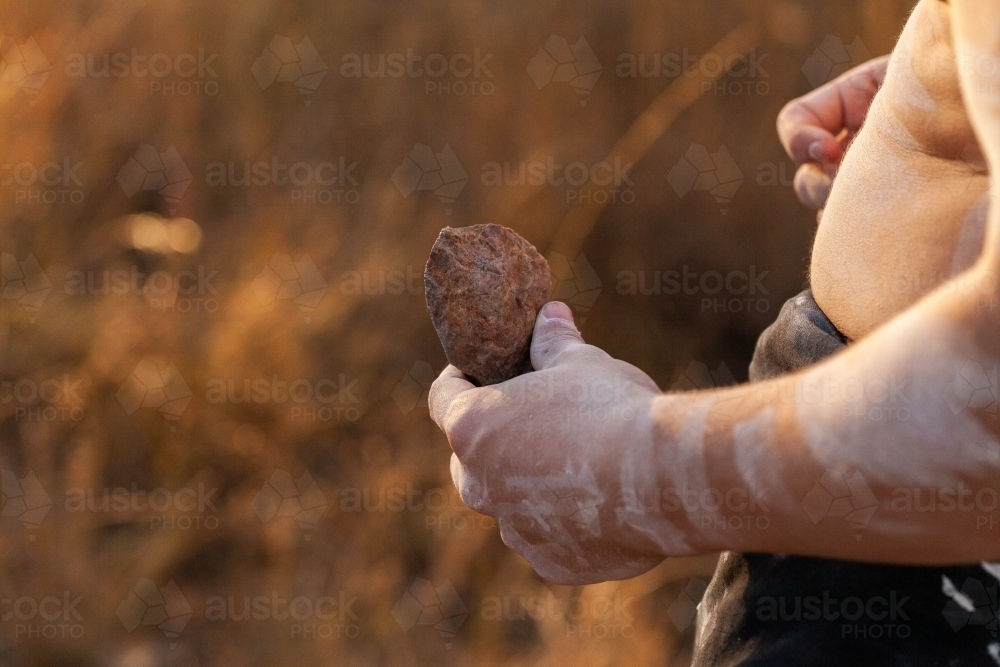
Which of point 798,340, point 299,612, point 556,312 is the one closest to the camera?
point 798,340

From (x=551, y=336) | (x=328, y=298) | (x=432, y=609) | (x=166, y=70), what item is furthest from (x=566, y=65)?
(x=551, y=336)

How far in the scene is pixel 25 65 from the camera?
2.36 meters

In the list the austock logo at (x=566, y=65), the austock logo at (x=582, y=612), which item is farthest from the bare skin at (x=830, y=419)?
the austock logo at (x=566, y=65)

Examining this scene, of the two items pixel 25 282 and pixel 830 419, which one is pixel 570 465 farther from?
pixel 25 282

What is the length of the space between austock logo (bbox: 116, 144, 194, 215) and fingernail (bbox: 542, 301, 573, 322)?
1936 mm

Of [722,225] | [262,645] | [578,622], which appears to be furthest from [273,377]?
[722,225]

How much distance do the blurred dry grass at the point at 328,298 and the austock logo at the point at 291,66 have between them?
0.03 m

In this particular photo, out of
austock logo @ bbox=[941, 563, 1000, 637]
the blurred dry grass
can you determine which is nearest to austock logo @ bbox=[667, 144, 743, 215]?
the blurred dry grass

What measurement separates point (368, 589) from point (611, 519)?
5.52 ft

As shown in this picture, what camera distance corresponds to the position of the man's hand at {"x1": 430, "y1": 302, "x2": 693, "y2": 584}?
672 millimetres

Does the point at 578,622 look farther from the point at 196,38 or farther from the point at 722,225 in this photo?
the point at 196,38

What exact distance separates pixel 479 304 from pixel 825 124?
694mm

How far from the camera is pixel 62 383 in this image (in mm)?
2176

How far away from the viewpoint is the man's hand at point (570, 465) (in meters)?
0.67
